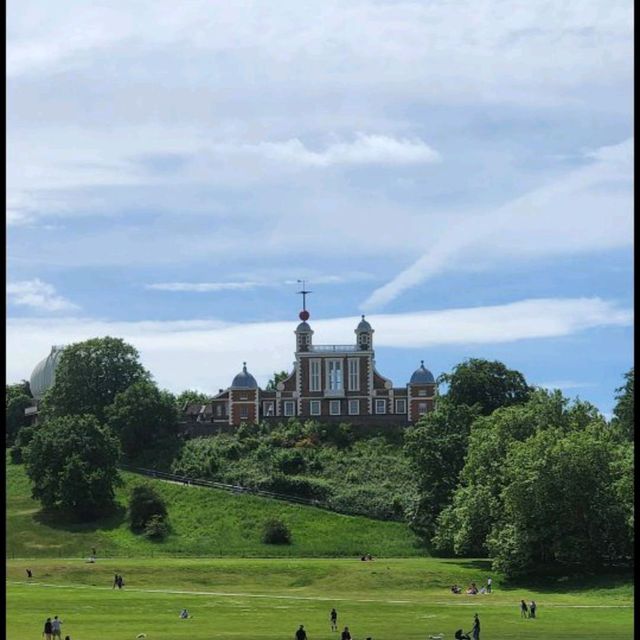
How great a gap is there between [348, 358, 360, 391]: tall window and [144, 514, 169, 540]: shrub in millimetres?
38572

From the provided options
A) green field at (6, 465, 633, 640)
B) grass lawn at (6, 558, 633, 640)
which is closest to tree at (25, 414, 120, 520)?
green field at (6, 465, 633, 640)

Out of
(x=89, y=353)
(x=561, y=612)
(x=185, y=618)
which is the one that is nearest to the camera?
(x=185, y=618)

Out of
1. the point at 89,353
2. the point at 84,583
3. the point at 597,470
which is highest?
the point at 89,353

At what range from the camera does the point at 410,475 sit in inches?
4577

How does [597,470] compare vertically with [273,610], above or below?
above

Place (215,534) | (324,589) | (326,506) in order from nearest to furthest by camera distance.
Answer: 1. (324,589)
2. (215,534)
3. (326,506)

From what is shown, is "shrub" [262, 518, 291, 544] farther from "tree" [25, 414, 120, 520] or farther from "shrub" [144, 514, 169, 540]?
"tree" [25, 414, 120, 520]

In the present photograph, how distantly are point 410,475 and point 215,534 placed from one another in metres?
22.2

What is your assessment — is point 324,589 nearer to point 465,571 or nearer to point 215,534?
point 465,571

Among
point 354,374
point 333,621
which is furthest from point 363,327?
point 333,621

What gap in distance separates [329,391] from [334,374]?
1.97 m

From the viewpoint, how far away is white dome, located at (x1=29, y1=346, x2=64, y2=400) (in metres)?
159

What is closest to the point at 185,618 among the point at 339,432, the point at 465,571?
the point at 465,571

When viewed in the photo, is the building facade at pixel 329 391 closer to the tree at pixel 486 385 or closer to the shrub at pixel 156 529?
the tree at pixel 486 385
